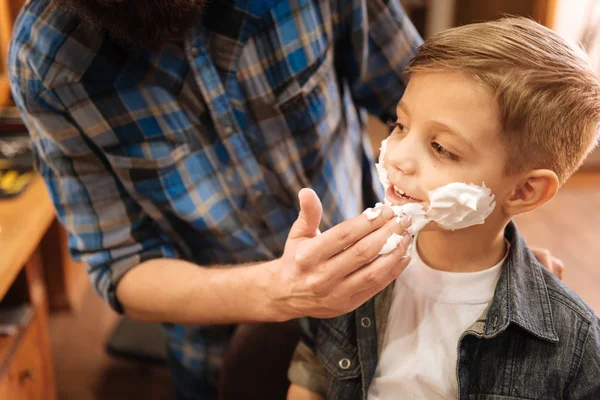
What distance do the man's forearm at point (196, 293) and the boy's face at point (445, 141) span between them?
276mm

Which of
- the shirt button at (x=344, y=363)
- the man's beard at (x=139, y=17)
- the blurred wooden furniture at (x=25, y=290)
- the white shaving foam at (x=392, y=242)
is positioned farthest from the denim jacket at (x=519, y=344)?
the blurred wooden furniture at (x=25, y=290)

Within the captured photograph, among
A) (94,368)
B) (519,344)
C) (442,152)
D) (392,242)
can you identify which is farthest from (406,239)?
(94,368)

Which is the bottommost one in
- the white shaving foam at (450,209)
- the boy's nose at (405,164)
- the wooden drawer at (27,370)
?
the wooden drawer at (27,370)

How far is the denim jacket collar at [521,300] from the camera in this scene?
0.98 metres

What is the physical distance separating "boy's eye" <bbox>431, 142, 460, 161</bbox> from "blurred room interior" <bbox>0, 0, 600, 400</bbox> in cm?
38

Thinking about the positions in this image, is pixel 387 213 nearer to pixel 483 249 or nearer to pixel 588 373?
pixel 483 249

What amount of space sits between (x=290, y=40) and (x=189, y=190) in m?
0.38

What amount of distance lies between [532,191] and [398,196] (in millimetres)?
211

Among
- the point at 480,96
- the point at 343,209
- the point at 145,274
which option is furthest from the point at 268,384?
the point at 480,96

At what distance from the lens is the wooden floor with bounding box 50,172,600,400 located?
7.98 feet

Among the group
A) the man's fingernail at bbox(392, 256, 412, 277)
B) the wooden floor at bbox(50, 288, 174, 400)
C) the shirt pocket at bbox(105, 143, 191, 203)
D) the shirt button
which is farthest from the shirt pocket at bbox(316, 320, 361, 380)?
the wooden floor at bbox(50, 288, 174, 400)

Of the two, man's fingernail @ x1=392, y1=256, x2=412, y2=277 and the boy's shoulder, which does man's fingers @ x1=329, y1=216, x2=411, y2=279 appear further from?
the boy's shoulder

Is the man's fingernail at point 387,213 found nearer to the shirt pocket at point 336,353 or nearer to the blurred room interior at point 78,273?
the shirt pocket at point 336,353

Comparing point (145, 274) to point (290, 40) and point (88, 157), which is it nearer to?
point (88, 157)
